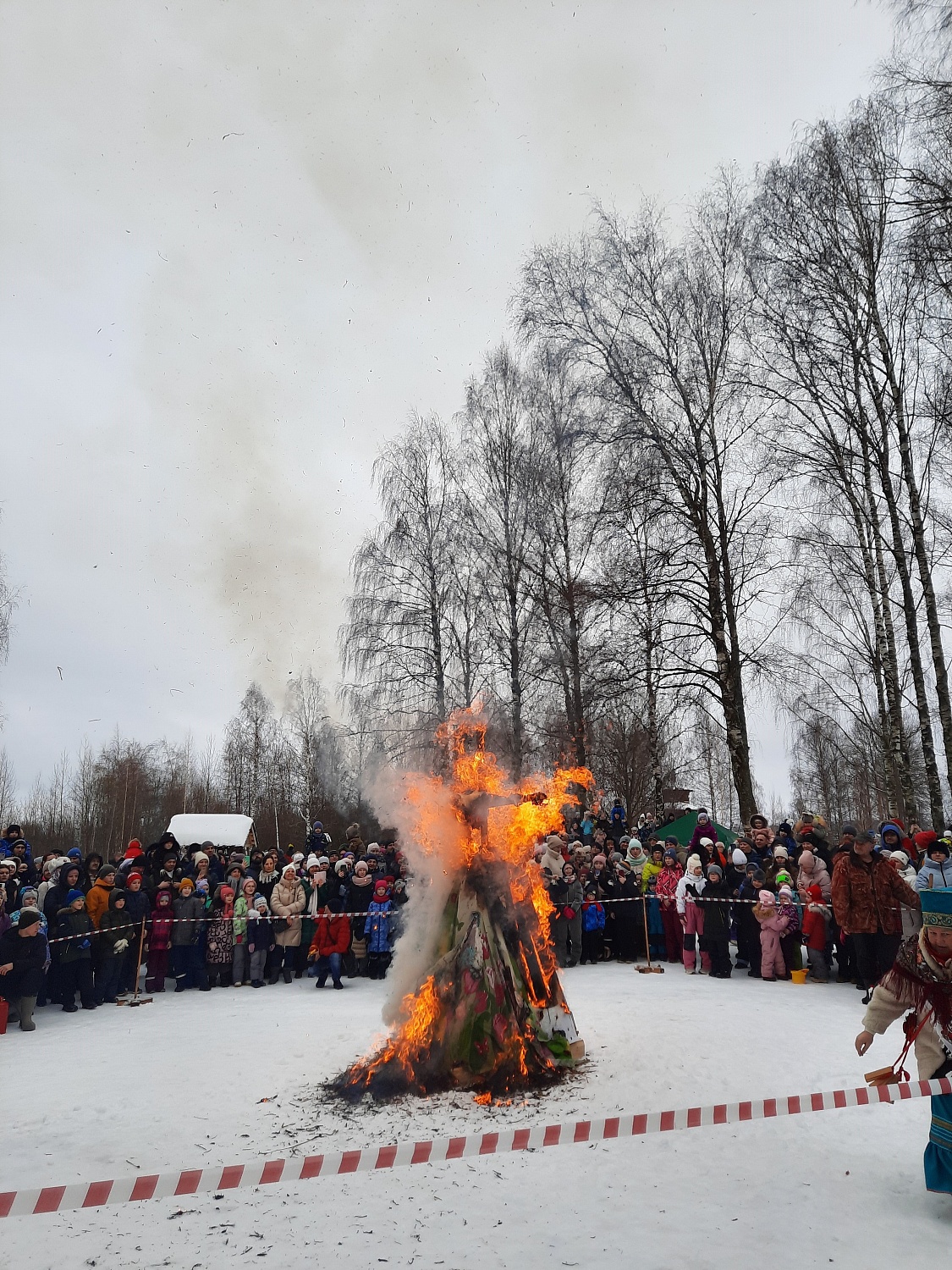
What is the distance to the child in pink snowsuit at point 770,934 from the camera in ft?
39.0

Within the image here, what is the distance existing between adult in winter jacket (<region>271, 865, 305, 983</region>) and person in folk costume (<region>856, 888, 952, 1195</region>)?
33.1 feet

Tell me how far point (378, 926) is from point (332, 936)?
775mm

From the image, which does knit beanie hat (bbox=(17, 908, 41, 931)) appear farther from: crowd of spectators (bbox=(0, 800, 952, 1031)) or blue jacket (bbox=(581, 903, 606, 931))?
blue jacket (bbox=(581, 903, 606, 931))

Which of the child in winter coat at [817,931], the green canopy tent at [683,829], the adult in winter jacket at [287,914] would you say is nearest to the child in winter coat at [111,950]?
the adult in winter jacket at [287,914]

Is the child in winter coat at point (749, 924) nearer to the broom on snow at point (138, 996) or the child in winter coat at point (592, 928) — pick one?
the child in winter coat at point (592, 928)

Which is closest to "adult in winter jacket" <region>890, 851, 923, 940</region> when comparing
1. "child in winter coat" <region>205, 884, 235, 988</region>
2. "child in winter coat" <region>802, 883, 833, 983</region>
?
"child in winter coat" <region>802, 883, 833, 983</region>

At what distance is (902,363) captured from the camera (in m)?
16.1

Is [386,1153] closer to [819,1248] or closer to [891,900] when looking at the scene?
[819,1248]

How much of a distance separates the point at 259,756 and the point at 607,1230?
173ft

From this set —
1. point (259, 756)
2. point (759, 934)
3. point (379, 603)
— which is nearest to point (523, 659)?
point (379, 603)

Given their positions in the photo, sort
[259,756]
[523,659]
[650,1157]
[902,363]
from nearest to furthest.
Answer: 1. [650,1157]
2. [902,363]
3. [523,659]
4. [259,756]

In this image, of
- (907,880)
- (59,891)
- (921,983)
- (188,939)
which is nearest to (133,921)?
(188,939)

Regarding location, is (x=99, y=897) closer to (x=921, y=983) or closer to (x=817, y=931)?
(x=817, y=931)

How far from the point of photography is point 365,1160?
4.79 meters
